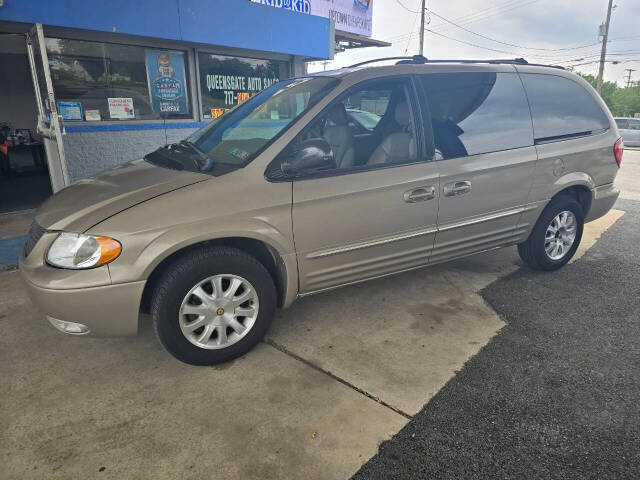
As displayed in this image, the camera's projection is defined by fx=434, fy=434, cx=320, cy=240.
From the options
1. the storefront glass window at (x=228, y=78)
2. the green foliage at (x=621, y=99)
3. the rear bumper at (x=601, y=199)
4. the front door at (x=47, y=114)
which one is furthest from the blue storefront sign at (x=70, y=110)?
the green foliage at (x=621, y=99)

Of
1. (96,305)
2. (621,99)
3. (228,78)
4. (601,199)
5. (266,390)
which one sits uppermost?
(621,99)

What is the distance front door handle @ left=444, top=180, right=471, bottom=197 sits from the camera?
3.28 meters

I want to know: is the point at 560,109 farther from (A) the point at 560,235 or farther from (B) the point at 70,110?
(B) the point at 70,110

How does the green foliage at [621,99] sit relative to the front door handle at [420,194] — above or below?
above

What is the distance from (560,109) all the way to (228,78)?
Result: 595 centimetres

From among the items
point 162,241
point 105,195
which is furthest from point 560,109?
point 105,195

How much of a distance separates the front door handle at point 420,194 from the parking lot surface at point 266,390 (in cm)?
92

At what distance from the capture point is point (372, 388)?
2529mm

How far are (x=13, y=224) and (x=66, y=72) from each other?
7.78ft

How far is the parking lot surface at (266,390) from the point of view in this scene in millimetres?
2047

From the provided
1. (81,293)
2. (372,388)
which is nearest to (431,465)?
(372,388)

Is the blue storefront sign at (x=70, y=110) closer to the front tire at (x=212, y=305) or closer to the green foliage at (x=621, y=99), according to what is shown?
the front tire at (x=212, y=305)

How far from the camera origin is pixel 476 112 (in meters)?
3.46

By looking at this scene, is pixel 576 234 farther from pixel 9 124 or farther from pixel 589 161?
pixel 9 124
